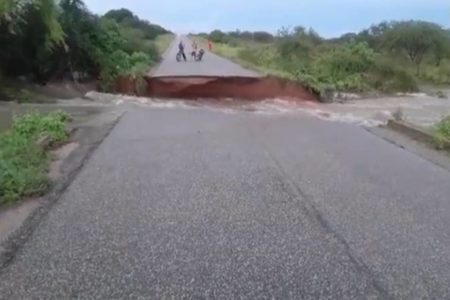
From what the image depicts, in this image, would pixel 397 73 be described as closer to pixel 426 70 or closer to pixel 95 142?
pixel 426 70

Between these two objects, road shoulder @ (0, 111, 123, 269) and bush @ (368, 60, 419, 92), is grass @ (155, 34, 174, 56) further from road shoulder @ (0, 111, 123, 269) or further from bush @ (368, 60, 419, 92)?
road shoulder @ (0, 111, 123, 269)

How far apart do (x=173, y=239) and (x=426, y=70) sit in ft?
160

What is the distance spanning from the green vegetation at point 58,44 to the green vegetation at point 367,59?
7892mm

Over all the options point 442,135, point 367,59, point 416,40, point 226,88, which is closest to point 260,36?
point 416,40

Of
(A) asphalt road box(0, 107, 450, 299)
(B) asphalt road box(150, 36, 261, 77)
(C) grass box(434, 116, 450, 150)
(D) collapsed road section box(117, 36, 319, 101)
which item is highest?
(A) asphalt road box(0, 107, 450, 299)

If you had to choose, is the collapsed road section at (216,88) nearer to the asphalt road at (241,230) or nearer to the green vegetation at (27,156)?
the green vegetation at (27,156)

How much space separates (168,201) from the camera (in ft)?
23.3

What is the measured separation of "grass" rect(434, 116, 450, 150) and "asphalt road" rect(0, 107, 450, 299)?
1.37m

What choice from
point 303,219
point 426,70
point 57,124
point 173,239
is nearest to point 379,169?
point 303,219

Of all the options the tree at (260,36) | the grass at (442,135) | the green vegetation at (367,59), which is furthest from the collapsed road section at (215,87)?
the tree at (260,36)

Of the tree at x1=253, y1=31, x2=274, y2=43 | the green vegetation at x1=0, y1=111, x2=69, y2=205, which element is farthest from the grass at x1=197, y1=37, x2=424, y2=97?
the tree at x1=253, y1=31, x2=274, y2=43

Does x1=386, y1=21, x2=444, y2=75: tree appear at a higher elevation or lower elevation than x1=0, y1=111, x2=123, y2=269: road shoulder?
lower

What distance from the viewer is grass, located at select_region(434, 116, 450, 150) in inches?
467

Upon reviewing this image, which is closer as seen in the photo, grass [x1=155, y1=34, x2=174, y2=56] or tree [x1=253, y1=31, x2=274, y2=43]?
grass [x1=155, y1=34, x2=174, y2=56]
